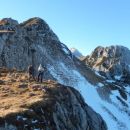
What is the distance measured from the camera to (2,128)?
3094 cm

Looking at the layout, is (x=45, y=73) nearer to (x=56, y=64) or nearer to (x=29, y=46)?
(x=29, y=46)

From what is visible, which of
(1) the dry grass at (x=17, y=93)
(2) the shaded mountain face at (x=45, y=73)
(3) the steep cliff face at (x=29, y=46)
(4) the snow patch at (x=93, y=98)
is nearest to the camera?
(2) the shaded mountain face at (x=45, y=73)

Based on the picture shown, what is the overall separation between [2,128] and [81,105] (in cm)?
1515

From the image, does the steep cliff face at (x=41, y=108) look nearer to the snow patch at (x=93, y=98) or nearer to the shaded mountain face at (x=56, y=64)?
the shaded mountain face at (x=56, y=64)

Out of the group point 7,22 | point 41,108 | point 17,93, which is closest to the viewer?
point 41,108

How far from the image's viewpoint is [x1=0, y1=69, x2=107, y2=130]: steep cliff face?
32.7 m

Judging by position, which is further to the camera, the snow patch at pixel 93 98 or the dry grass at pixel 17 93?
the snow patch at pixel 93 98

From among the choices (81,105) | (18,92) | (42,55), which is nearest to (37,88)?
(18,92)

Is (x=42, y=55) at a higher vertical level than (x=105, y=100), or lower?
higher

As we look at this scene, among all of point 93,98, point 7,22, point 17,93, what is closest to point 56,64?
point 93,98

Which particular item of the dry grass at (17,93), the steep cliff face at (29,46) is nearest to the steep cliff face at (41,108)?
the dry grass at (17,93)

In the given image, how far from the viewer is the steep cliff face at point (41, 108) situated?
32.7m

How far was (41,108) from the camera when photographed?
118 ft

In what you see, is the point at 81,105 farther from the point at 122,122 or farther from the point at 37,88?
the point at 122,122
